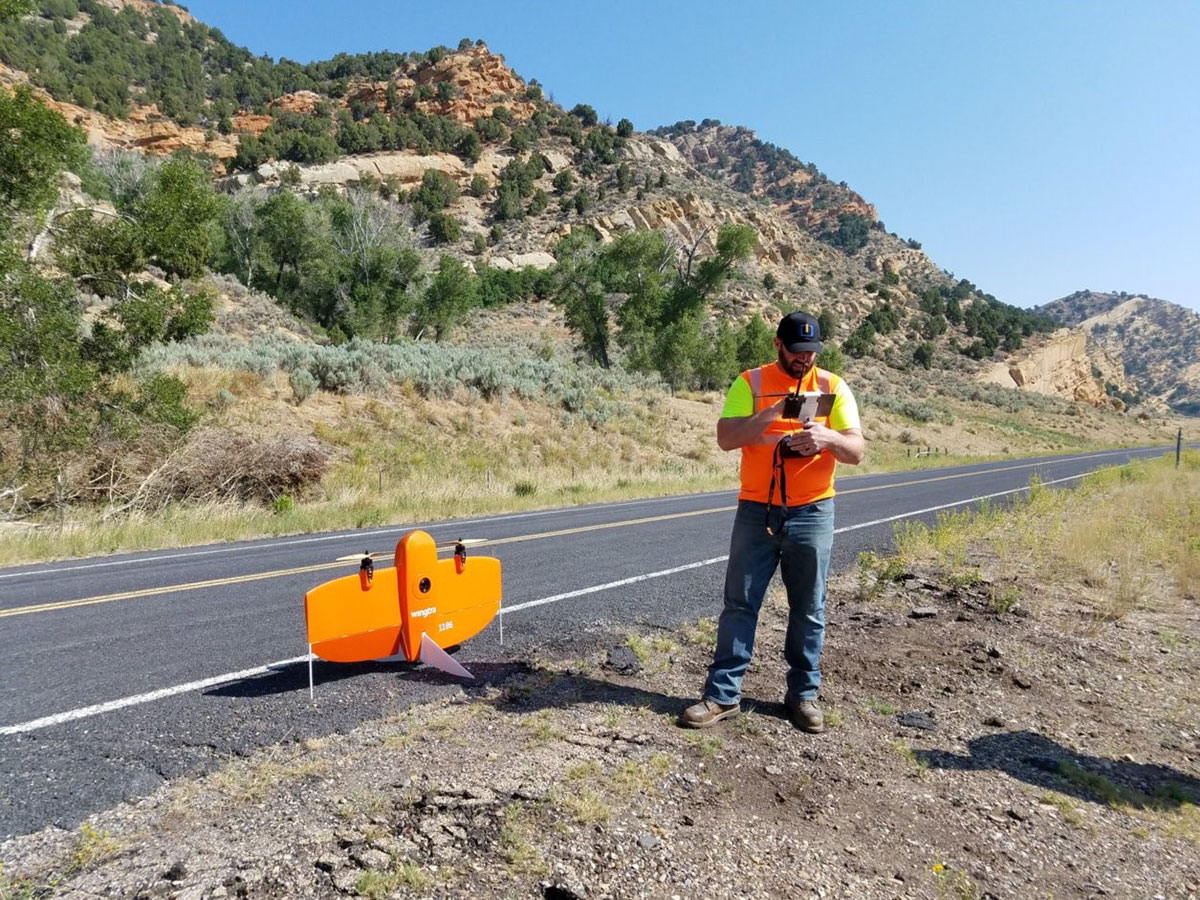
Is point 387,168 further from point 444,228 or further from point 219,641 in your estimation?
point 219,641

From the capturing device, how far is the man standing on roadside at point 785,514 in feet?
12.8

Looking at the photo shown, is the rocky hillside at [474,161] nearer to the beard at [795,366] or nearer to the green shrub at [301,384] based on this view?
the green shrub at [301,384]

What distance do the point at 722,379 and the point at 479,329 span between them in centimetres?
2205

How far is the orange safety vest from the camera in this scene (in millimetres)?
4000

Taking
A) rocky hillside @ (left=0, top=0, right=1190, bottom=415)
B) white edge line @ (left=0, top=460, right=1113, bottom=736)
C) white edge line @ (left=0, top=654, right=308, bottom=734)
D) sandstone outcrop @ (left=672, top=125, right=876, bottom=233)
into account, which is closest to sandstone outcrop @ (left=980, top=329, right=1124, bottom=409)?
rocky hillside @ (left=0, top=0, right=1190, bottom=415)

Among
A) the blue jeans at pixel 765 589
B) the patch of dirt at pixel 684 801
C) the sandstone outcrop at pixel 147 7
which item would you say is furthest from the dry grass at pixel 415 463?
the sandstone outcrop at pixel 147 7

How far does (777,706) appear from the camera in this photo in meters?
4.30

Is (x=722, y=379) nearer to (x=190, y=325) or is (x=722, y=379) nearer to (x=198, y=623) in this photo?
(x=190, y=325)

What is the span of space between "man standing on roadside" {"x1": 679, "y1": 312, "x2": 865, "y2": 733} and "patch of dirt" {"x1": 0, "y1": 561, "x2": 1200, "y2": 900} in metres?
0.23

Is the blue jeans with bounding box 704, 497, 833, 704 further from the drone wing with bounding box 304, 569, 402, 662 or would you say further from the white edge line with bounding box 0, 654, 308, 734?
the white edge line with bounding box 0, 654, 308, 734

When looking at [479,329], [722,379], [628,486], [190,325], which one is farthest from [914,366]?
[190,325]

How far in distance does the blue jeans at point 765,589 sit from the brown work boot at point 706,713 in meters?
0.04

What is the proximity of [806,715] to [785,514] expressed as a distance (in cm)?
110

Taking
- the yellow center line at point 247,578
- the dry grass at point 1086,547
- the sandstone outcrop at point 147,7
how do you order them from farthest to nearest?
the sandstone outcrop at point 147,7
the dry grass at point 1086,547
the yellow center line at point 247,578
